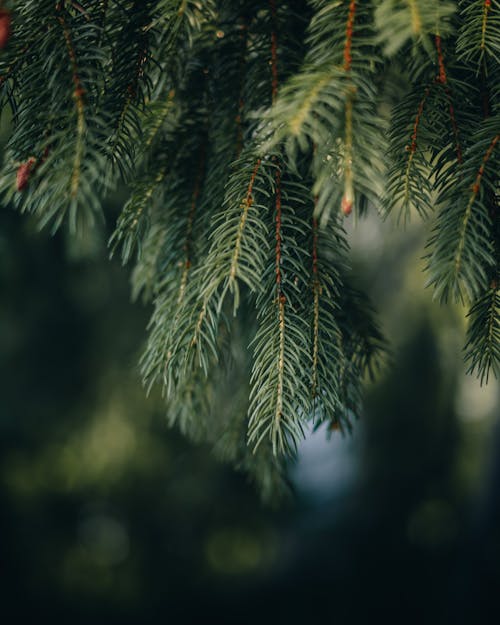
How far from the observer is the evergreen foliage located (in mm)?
409

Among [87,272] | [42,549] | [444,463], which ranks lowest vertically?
[42,549]

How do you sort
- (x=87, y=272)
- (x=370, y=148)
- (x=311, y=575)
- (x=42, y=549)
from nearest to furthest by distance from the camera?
(x=370, y=148) < (x=87, y=272) < (x=42, y=549) < (x=311, y=575)

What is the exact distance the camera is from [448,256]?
0.43 m

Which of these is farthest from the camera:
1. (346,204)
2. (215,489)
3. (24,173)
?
(215,489)

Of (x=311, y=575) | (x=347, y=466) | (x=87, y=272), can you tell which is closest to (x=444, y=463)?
(x=347, y=466)

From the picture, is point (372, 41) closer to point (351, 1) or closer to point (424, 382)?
point (351, 1)

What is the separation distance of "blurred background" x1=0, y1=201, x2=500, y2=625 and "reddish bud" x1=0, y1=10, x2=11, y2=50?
1.41 m

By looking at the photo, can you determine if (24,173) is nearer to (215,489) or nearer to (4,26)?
(4,26)

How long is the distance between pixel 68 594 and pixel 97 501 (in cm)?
52

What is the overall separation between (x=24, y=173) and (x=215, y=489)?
8.16 feet

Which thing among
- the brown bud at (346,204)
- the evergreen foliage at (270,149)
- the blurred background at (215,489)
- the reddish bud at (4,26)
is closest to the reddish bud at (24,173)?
the evergreen foliage at (270,149)

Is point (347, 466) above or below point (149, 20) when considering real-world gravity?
above

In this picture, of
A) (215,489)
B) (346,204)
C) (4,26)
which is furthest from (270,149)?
(215,489)

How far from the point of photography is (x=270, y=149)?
0.50m
